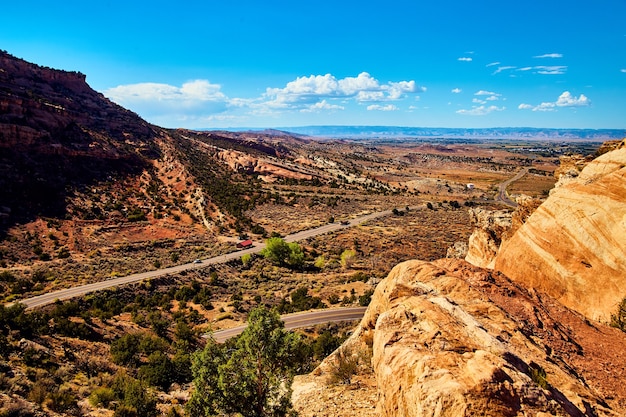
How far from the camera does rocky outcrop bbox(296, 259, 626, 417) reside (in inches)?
321

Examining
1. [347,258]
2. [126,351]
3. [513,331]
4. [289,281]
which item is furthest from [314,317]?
[513,331]

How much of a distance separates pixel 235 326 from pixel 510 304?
32053mm

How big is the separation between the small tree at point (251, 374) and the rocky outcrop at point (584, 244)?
1313 cm

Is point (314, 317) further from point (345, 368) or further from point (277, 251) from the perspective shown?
point (345, 368)

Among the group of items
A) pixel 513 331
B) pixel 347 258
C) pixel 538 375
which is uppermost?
pixel 538 375

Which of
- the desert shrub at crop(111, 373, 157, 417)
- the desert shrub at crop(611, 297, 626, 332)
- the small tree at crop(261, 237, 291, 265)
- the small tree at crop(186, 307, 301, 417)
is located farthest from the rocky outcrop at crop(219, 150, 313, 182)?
the desert shrub at crop(611, 297, 626, 332)

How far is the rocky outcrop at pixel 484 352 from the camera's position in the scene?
8.16 meters

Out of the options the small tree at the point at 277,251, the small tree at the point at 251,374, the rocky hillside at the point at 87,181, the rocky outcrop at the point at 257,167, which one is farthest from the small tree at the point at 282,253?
the rocky outcrop at the point at 257,167

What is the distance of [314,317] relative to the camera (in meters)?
42.0

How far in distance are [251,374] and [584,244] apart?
16156 mm

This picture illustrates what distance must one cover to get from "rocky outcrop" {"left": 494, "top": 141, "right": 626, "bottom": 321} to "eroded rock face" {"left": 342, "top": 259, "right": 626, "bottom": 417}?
1.85m

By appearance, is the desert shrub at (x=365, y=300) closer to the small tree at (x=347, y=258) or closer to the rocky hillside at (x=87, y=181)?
the small tree at (x=347, y=258)

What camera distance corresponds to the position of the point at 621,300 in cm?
1470

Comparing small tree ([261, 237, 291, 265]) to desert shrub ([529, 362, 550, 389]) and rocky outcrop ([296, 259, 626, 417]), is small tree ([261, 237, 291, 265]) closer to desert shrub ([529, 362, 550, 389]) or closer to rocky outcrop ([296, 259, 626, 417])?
rocky outcrop ([296, 259, 626, 417])
